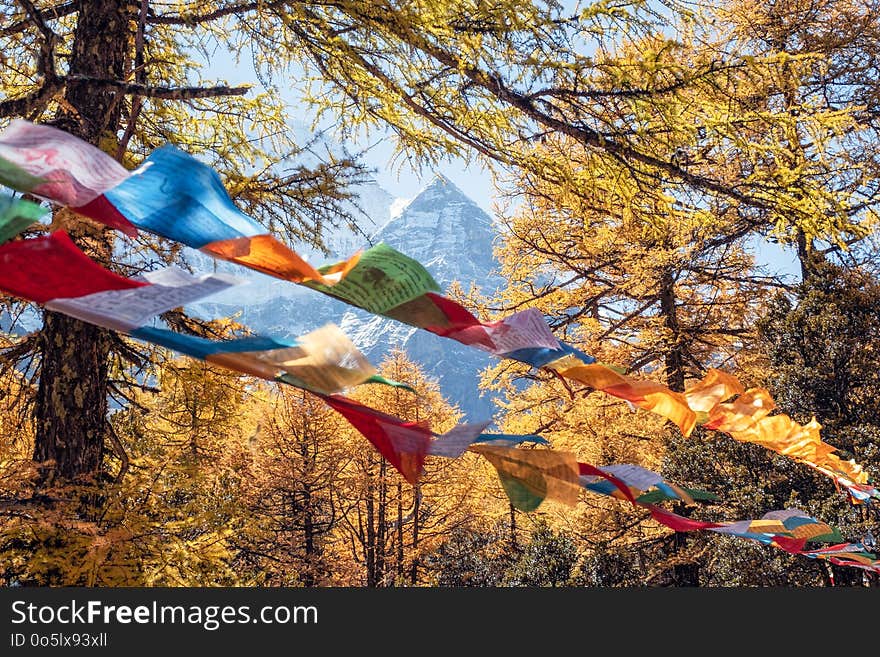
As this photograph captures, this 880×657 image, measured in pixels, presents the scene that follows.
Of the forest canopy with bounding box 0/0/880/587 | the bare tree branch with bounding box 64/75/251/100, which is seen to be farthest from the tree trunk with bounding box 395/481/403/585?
the bare tree branch with bounding box 64/75/251/100

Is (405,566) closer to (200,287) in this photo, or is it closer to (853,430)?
(853,430)

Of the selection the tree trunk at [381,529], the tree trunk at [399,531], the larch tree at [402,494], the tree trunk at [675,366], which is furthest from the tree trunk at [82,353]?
the tree trunk at [399,531]

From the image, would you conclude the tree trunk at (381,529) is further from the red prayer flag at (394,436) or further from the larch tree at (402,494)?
the red prayer flag at (394,436)

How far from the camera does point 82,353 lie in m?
5.50

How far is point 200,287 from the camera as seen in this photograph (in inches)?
62.4

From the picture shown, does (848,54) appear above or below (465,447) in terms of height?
above

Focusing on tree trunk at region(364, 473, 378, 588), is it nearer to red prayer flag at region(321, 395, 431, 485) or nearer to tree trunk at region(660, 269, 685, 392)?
tree trunk at region(660, 269, 685, 392)

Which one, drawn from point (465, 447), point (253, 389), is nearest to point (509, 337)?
point (465, 447)

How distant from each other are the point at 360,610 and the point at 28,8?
117 inches

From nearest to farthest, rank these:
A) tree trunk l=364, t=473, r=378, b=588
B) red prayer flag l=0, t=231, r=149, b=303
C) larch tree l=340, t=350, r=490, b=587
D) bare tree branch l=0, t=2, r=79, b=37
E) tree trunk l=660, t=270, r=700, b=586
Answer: red prayer flag l=0, t=231, r=149, b=303 → bare tree branch l=0, t=2, r=79, b=37 → tree trunk l=660, t=270, r=700, b=586 → larch tree l=340, t=350, r=490, b=587 → tree trunk l=364, t=473, r=378, b=588

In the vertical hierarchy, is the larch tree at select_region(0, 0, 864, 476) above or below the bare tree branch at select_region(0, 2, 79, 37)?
below

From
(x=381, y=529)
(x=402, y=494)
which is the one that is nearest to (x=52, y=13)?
(x=402, y=494)

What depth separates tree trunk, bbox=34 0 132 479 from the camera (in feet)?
17.5

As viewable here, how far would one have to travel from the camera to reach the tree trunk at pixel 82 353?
5.34 meters
